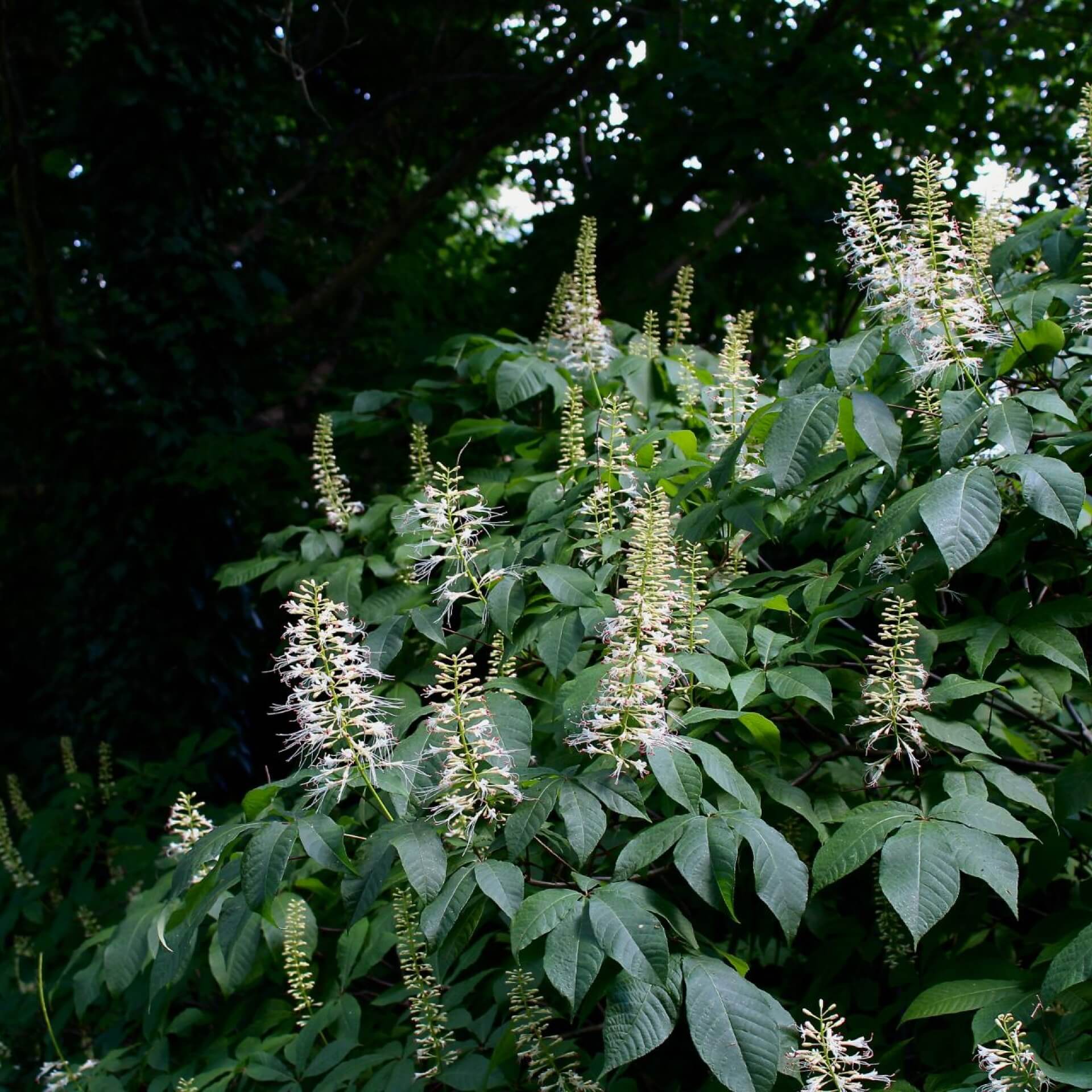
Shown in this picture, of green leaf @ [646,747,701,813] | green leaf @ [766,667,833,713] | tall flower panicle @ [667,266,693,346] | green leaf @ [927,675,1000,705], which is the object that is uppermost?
tall flower panicle @ [667,266,693,346]

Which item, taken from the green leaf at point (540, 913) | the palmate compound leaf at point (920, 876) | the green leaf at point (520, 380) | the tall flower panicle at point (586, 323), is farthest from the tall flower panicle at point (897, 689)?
the tall flower panicle at point (586, 323)

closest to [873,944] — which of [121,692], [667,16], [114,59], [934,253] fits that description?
[934,253]

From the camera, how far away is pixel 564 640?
228 centimetres

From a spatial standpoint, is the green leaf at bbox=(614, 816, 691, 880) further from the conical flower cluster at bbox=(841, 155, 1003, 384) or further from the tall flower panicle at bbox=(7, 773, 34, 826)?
the tall flower panicle at bbox=(7, 773, 34, 826)

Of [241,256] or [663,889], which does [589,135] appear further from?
[663,889]

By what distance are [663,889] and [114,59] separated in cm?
560

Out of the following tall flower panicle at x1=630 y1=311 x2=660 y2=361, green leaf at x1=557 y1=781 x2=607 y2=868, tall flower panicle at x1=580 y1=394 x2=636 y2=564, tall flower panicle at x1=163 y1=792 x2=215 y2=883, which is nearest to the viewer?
green leaf at x1=557 y1=781 x2=607 y2=868

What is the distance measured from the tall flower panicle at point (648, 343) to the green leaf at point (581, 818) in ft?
6.31

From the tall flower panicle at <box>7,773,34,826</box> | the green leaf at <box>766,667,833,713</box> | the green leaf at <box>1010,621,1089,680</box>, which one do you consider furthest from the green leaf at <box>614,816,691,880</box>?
the tall flower panicle at <box>7,773,34,826</box>

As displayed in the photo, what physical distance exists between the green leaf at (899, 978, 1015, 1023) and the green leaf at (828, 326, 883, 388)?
40.2 inches

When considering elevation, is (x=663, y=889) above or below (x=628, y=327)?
below

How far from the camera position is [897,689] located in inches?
85.4

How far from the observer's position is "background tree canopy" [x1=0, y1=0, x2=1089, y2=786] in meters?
5.36

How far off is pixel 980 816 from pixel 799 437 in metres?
0.80
